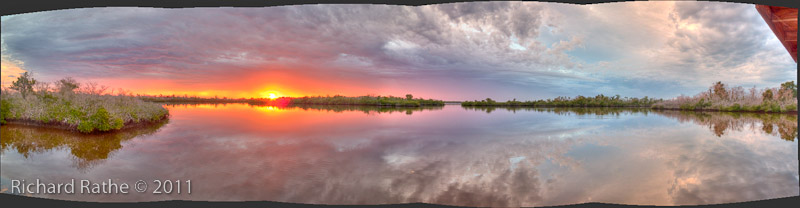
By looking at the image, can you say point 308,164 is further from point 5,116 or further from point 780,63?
point 5,116

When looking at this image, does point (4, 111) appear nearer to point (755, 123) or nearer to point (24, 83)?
point (24, 83)

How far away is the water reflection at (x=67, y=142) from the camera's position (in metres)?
4.51

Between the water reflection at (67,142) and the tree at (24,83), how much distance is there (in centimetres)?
99

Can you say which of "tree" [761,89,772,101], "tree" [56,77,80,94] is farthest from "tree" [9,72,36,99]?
"tree" [761,89,772,101]

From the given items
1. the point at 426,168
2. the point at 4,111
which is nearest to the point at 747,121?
the point at 426,168

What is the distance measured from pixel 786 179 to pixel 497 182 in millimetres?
3435

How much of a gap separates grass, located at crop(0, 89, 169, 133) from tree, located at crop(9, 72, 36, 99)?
2.05 metres

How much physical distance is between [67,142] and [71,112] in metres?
2.19

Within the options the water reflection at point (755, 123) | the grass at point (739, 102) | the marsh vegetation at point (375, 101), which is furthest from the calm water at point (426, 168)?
the marsh vegetation at point (375, 101)

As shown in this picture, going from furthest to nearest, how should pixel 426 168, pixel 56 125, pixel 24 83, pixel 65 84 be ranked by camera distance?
pixel 56 125
pixel 65 84
pixel 24 83
pixel 426 168

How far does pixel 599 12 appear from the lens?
4.54 meters

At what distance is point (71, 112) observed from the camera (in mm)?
7094

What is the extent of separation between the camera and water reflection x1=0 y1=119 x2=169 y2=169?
4508 mm

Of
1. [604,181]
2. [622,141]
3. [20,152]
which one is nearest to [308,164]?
[604,181]
